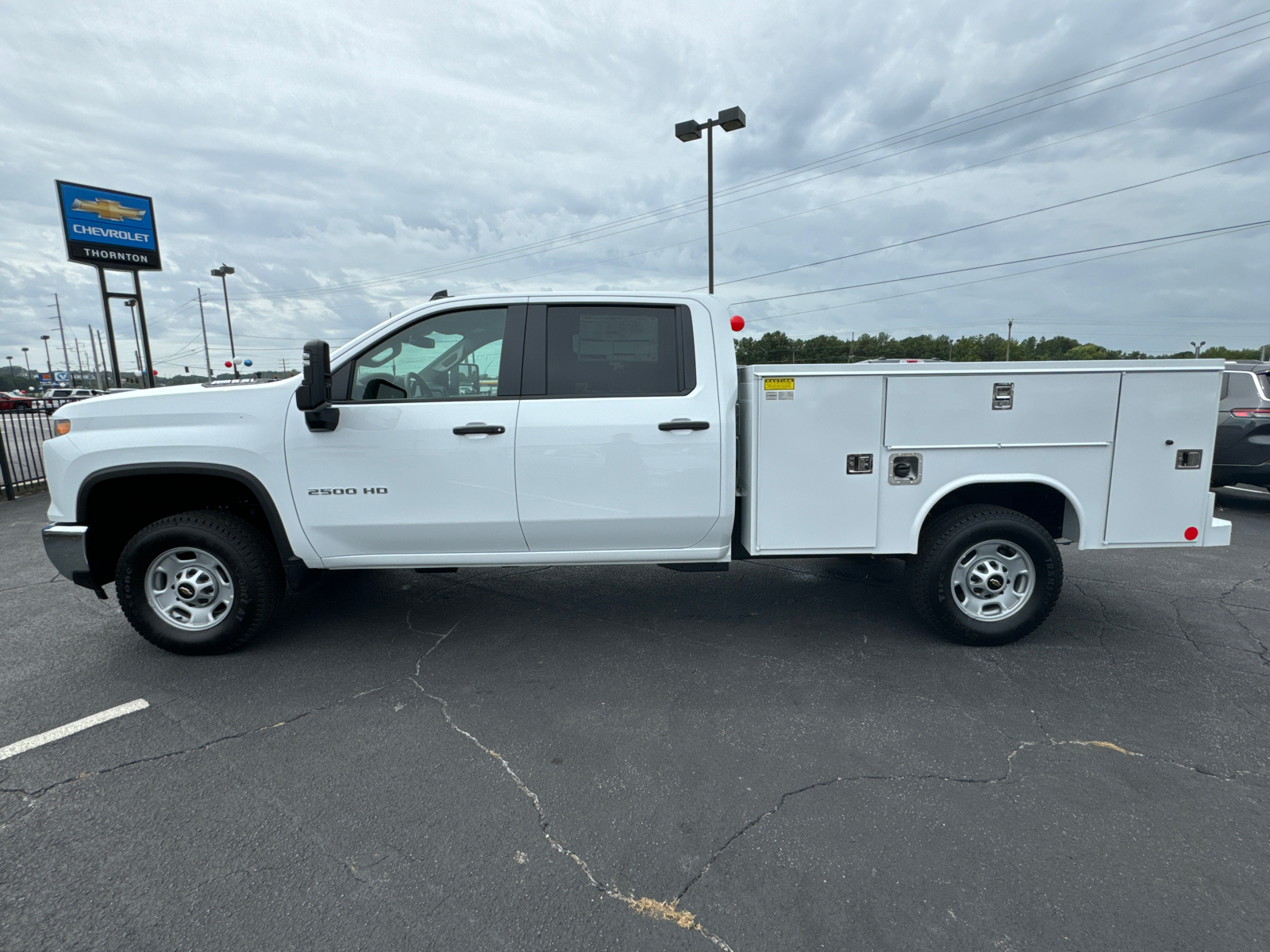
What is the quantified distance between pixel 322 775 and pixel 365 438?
170 centimetres

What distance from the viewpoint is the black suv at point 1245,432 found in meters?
7.26

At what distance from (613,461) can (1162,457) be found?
10.1ft

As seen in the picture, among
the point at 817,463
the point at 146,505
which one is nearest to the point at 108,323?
the point at 146,505

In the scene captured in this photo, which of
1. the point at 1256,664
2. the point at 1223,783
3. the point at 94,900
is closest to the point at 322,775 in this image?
the point at 94,900

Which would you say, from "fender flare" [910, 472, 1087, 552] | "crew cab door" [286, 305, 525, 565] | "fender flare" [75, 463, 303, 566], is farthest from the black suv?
"fender flare" [75, 463, 303, 566]

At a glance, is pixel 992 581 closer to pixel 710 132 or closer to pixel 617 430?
pixel 617 430

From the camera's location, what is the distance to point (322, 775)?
2.81m

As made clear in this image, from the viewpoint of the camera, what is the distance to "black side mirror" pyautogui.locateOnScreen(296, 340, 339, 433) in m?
3.44

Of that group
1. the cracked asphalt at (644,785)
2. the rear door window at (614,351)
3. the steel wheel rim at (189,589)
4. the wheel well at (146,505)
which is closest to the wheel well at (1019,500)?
the cracked asphalt at (644,785)

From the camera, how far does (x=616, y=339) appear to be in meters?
3.87

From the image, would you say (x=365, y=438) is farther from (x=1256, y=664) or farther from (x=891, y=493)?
(x=1256, y=664)

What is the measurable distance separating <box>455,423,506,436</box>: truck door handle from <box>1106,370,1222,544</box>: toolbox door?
344 centimetres

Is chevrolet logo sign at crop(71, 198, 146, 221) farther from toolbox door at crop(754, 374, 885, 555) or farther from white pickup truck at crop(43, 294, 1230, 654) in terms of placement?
toolbox door at crop(754, 374, 885, 555)

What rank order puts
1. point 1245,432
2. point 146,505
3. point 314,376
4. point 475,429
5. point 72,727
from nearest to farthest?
point 72,727
point 314,376
point 475,429
point 146,505
point 1245,432
